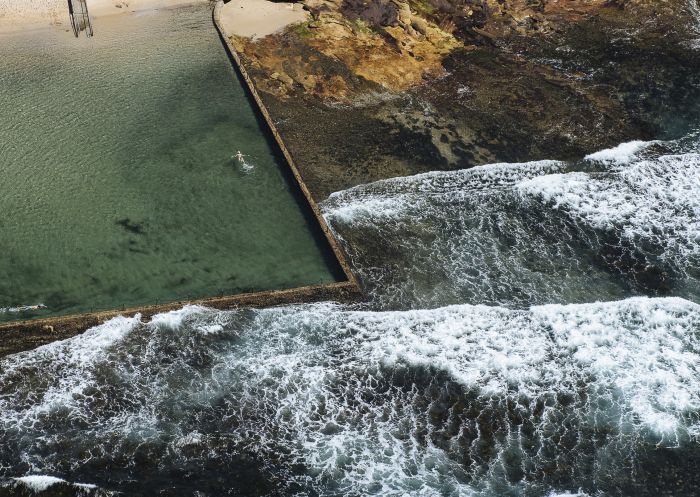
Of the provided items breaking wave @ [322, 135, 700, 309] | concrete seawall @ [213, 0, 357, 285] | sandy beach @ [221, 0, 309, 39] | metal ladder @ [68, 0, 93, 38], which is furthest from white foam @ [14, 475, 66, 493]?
metal ladder @ [68, 0, 93, 38]

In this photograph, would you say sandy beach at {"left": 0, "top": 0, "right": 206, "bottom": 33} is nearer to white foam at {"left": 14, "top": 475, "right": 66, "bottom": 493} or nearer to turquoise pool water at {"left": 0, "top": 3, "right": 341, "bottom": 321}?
turquoise pool water at {"left": 0, "top": 3, "right": 341, "bottom": 321}

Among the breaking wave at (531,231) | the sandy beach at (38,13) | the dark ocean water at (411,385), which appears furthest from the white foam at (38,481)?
the sandy beach at (38,13)

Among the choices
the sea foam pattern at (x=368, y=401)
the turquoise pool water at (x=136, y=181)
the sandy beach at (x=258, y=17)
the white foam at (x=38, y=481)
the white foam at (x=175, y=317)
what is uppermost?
the sandy beach at (x=258, y=17)

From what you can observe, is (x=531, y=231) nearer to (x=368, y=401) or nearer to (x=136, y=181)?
(x=368, y=401)

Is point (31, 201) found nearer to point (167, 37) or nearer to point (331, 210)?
point (331, 210)

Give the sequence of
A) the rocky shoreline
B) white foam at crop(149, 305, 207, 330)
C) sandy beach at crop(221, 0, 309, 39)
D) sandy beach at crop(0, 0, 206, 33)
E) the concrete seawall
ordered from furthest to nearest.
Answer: sandy beach at crop(0, 0, 206, 33) → sandy beach at crop(221, 0, 309, 39) → the rocky shoreline → the concrete seawall → white foam at crop(149, 305, 207, 330)

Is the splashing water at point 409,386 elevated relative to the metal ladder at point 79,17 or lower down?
lower down

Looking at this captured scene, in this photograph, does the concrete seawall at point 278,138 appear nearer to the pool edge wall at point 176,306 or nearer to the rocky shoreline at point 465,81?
the pool edge wall at point 176,306
